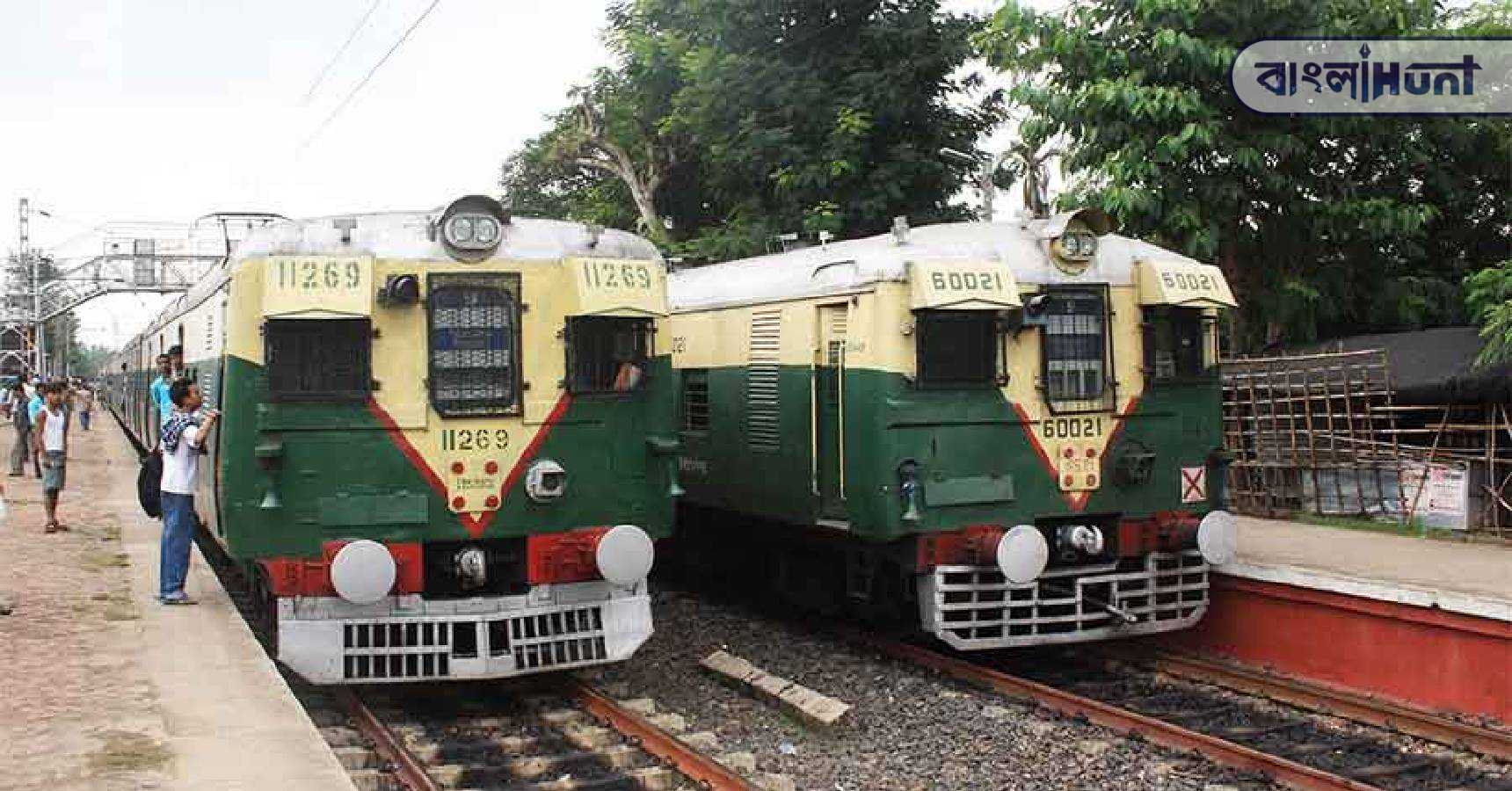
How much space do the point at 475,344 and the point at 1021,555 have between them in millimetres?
3754

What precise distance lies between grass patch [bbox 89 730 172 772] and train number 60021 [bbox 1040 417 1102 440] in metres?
5.97

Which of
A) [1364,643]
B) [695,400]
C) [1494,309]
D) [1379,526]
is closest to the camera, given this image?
[1364,643]

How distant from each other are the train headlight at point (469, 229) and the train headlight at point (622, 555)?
189 cm

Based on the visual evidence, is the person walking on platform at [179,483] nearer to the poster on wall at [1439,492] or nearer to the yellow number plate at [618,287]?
the yellow number plate at [618,287]

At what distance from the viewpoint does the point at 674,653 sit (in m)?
10.8

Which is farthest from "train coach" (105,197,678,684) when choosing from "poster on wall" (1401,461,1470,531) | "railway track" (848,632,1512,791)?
"poster on wall" (1401,461,1470,531)

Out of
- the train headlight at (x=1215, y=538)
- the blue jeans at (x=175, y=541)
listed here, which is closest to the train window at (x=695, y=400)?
the blue jeans at (x=175, y=541)

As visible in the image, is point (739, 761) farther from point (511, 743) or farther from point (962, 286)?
point (962, 286)

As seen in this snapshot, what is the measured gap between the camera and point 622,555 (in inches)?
348

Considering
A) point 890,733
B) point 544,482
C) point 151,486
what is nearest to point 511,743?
point 544,482

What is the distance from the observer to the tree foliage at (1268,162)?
15.1 metres

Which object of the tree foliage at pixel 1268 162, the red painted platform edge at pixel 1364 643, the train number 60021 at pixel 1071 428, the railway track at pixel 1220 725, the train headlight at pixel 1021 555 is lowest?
the railway track at pixel 1220 725

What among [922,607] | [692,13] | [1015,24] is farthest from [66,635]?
[692,13]

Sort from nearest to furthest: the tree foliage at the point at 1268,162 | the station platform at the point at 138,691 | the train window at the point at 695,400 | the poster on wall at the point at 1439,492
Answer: the station platform at the point at 138,691
the train window at the point at 695,400
the poster on wall at the point at 1439,492
the tree foliage at the point at 1268,162
